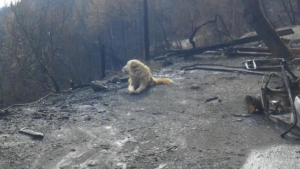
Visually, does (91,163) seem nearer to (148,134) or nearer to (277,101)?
(148,134)

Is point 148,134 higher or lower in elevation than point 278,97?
lower

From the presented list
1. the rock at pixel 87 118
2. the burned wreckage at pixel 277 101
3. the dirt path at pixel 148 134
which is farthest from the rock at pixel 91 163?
the burned wreckage at pixel 277 101

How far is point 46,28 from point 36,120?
79.1 ft

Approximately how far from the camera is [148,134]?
757 cm

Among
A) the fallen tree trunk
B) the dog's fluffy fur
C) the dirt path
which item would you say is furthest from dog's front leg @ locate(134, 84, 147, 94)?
the fallen tree trunk

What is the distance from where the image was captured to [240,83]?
12.1m

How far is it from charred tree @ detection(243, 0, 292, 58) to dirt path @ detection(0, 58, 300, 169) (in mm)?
4226

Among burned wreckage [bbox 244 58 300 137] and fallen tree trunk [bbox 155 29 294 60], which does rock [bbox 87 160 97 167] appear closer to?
burned wreckage [bbox 244 58 300 137]

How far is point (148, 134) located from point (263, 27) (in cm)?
982

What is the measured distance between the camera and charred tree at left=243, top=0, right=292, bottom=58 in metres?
15.3

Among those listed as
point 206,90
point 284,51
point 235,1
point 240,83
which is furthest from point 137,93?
point 235,1

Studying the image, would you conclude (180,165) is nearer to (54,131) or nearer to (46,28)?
(54,131)

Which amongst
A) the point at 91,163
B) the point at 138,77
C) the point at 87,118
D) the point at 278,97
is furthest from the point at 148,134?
the point at 138,77

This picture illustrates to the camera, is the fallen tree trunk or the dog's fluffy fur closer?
the dog's fluffy fur
